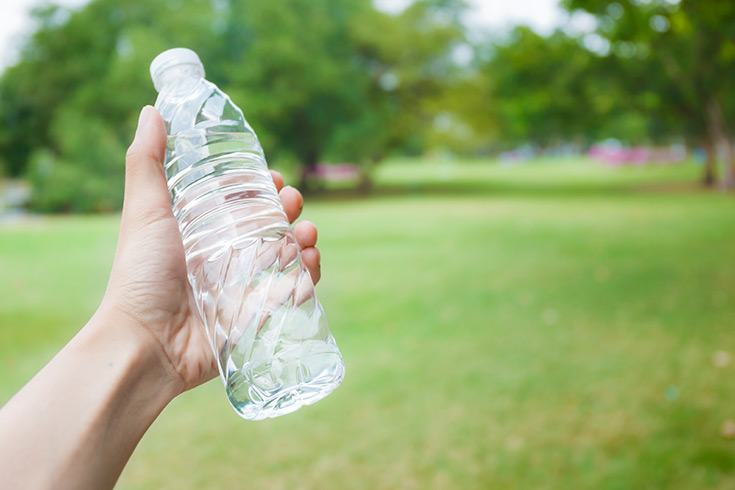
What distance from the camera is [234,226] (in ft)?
5.81

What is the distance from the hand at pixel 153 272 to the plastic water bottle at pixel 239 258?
0.07 meters

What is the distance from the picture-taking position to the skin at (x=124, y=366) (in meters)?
1.22

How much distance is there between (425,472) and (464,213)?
10.5 metres

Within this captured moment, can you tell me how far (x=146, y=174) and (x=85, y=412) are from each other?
0.59 meters

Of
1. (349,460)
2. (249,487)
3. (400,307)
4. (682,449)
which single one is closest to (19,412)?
(249,487)

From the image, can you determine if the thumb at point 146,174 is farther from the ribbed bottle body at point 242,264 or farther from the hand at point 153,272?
the ribbed bottle body at point 242,264

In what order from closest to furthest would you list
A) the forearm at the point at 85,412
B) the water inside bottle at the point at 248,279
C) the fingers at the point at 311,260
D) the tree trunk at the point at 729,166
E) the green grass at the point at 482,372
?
1. the forearm at the point at 85,412
2. the water inside bottle at the point at 248,279
3. the fingers at the point at 311,260
4. the green grass at the point at 482,372
5. the tree trunk at the point at 729,166

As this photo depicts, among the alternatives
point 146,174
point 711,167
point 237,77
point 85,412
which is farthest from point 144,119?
point 711,167

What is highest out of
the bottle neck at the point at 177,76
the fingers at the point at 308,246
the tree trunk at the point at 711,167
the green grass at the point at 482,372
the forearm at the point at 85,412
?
the bottle neck at the point at 177,76

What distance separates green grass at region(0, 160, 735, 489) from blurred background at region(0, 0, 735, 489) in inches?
0.7

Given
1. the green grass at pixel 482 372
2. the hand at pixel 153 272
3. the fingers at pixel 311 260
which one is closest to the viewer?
the hand at pixel 153 272

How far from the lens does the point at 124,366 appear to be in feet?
4.59

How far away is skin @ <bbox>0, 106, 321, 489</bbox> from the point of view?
122 cm

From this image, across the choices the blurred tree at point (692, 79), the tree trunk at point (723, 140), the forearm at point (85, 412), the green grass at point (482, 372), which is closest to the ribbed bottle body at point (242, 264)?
the forearm at point (85, 412)
